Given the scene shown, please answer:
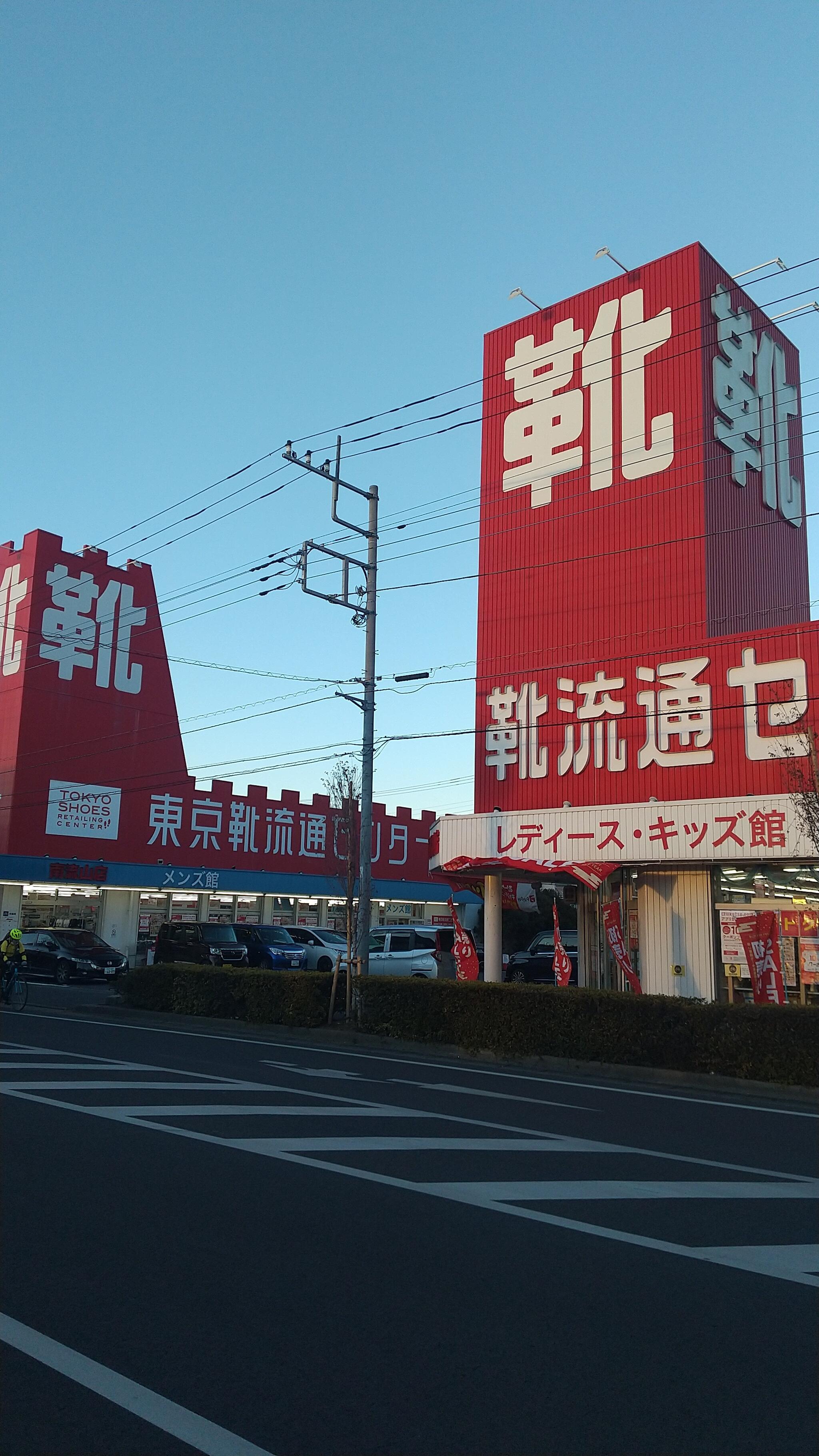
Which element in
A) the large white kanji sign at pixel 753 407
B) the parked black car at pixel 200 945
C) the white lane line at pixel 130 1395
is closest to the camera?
the white lane line at pixel 130 1395

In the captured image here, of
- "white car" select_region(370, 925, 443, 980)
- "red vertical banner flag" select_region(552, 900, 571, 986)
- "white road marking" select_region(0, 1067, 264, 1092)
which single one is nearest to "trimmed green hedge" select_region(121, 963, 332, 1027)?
"red vertical banner flag" select_region(552, 900, 571, 986)

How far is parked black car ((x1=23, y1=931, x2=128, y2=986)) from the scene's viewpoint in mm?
32375

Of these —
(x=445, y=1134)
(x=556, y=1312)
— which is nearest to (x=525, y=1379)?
(x=556, y=1312)

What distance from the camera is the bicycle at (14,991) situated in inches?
865

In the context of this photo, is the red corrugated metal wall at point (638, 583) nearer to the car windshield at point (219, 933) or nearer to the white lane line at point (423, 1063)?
the white lane line at point (423, 1063)

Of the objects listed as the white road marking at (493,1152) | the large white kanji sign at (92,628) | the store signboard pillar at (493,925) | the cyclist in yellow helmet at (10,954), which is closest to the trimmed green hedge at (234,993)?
the cyclist in yellow helmet at (10,954)

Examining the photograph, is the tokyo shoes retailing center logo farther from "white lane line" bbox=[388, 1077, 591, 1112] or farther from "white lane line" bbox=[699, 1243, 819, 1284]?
"white lane line" bbox=[699, 1243, 819, 1284]

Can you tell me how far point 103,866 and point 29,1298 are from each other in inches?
1362

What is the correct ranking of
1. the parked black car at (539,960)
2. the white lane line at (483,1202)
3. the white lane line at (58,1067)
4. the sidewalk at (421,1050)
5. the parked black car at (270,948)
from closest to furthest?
the white lane line at (483,1202)
the white lane line at (58,1067)
the sidewalk at (421,1050)
the parked black car at (270,948)
the parked black car at (539,960)

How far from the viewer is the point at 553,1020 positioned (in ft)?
51.6

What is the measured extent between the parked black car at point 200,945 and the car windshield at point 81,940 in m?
1.90

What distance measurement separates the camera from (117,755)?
4031cm

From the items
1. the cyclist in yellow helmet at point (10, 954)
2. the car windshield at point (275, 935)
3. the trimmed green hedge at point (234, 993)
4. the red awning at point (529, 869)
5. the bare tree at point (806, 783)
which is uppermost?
the bare tree at point (806, 783)

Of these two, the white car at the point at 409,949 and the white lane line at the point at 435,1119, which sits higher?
the white car at the point at 409,949
